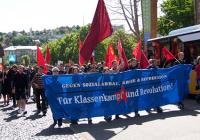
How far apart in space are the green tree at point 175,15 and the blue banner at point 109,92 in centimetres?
3605

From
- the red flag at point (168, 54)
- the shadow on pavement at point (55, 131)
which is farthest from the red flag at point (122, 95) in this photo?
the red flag at point (168, 54)

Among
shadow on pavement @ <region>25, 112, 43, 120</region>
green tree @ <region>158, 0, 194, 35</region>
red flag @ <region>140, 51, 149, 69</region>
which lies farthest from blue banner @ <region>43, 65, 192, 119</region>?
green tree @ <region>158, 0, 194, 35</region>

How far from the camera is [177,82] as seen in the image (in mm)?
14398

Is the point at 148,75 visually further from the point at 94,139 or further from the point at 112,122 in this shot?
the point at 94,139

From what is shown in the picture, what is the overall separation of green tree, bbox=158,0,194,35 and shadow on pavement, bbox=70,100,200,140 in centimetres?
3630

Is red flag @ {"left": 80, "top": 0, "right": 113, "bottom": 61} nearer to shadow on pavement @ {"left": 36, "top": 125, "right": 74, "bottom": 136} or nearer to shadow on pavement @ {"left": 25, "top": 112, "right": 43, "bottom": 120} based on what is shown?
shadow on pavement @ {"left": 36, "top": 125, "right": 74, "bottom": 136}

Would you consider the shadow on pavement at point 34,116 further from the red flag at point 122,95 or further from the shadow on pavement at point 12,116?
the red flag at point 122,95

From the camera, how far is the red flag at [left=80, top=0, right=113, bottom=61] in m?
11.9

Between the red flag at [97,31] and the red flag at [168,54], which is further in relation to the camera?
the red flag at [168,54]

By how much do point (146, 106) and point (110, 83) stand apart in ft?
4.85

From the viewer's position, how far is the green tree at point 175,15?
4941 cm

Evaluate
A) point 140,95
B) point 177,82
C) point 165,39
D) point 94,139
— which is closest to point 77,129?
point 94,139

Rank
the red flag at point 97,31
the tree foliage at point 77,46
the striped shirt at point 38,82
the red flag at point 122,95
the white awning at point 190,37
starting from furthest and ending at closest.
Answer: the tree foliage at point 77,46 < the white awning at point 190,37 < the striped shirt at point 38,82 < the red flag at point 122,95 < the red flag at point 97,31

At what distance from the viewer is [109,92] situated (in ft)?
42.0
